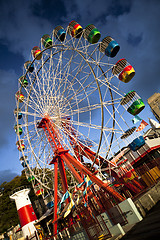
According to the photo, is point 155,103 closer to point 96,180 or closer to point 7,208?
point 7,208

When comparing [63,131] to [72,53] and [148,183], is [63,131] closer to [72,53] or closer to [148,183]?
[72,53]

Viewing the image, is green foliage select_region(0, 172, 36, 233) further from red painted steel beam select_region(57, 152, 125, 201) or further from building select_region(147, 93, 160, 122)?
building select_region(147, 93, 160, 122)

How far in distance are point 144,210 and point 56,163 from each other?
927 centimetres

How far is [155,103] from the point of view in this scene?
6875 centimetres

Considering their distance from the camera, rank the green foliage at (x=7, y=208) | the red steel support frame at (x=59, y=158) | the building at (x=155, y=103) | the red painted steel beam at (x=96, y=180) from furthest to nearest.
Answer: the building at (x=155, y=103), the green foliage at (x=7, y=208), the red steel support frame at (x=59, y=158), the red painted steel beam at (x=96, y=180)

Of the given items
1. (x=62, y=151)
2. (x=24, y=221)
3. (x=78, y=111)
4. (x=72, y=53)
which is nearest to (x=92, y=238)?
(x=62, y=151)

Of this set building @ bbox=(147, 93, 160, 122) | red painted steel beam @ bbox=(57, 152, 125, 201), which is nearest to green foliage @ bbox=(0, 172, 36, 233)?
red painted steel beam @ bbox=(57, 152, 125, 201)

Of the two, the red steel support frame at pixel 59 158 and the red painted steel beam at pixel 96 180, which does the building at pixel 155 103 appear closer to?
the red steel support frame at pixel 59 158

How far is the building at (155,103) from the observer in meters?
67.3

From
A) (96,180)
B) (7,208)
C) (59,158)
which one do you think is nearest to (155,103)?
(59,158)

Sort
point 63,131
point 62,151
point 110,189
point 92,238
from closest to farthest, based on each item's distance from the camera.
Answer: point 92,238 → point 110,189 → point 62,151 → point 63,131

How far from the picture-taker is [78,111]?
15289 millimetres

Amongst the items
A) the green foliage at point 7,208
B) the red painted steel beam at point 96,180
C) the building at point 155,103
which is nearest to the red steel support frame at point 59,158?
the red painted steel beam at point 96,180

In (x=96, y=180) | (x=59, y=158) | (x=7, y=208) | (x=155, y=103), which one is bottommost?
(x=96, y=180)
